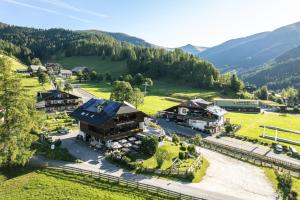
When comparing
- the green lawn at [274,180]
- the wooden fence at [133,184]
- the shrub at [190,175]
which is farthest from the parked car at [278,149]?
the wooden fence at [133,184]

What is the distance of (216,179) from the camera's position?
142 ft

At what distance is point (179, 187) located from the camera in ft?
128

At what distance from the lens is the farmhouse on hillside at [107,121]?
5264 cm

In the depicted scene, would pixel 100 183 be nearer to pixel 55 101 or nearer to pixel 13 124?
pixel 13 124

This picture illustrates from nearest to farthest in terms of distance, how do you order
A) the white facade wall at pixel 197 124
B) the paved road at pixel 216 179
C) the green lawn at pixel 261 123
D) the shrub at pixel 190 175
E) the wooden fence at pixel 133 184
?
the wooden fence at pixel 133 184, the paved road at pixel 216 179, the shrub at pixel 190 175, the white facade wall at pixel 197 124, the green lawn at pixel 261 123

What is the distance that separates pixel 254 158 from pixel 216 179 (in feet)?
57.6

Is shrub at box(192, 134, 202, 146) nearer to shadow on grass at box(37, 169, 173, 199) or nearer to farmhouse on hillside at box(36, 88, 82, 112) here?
shadow on grass at box(37, 169, 173, 199)

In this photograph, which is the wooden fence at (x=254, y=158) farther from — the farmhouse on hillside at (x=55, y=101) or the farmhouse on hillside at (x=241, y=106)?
the farmhouse on hillside at (x=241, y=106)

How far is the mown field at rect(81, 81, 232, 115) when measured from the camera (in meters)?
108

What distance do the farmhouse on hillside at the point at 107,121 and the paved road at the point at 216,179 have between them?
11.9ft

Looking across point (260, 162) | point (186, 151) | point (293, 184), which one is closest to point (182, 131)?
Result: point (186, 151)

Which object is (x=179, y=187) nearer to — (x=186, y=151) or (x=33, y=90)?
(x=186, y=151)

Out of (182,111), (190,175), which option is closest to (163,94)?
(182,111)

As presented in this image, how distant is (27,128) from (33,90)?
73.3 metres
